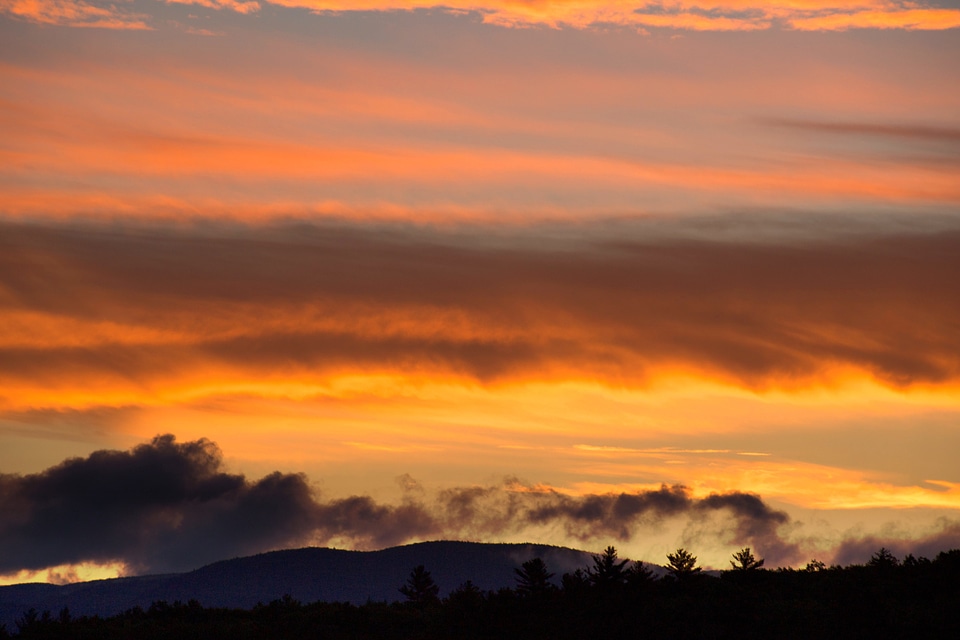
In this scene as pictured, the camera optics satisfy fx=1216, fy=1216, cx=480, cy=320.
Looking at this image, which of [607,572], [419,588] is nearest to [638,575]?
[607,572]

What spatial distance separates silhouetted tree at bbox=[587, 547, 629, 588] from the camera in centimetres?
5709

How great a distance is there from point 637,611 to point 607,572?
4500 millimetres

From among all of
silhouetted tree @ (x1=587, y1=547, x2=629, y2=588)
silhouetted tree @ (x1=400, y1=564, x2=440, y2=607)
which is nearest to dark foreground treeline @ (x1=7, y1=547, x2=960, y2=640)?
silhouetted tree @ (x1=587, y1=547, x2=629, y2=588)

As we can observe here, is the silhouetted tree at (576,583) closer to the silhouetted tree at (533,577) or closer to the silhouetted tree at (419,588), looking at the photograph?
the silhouetted tree at (533,577)

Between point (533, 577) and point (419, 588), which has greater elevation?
point (533, 577)

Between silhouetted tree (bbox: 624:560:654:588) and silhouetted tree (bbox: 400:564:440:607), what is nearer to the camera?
silhouetted tree (bbox: 624:560:654:588)

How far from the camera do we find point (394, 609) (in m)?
63.1

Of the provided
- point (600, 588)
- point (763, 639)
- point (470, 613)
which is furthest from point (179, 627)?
point (763, 639)

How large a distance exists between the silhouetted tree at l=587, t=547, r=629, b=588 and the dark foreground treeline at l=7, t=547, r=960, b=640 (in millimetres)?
54

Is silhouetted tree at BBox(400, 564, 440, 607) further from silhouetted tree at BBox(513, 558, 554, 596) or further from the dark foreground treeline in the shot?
the dark foreground treeline

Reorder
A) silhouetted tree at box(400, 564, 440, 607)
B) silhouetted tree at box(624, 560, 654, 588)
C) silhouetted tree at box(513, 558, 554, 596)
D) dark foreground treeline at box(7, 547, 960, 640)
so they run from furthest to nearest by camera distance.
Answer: silhouetted tree at box(400, 564, 440, 607) < silhouetted tree at box(513, 558, 554, 596) < silhouetted tree at box(624, 560, 654, 588) < dark foreground treeline at box(7, 547, 960, 640)

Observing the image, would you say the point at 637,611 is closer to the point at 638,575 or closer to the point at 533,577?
the point at 638,575

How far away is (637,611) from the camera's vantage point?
53.2 meters

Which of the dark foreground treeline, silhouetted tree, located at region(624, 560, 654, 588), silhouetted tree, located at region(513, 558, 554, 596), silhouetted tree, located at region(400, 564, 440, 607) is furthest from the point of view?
silhouetted tree, located at region(400, 564, 440, 607)
